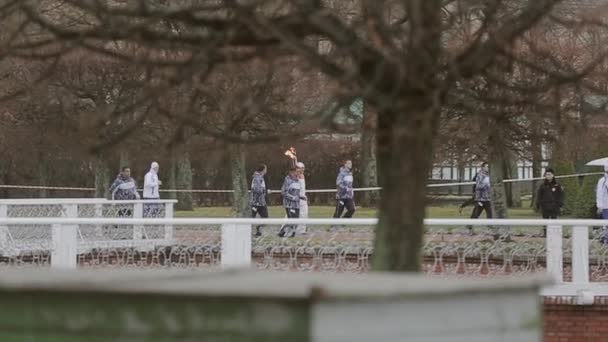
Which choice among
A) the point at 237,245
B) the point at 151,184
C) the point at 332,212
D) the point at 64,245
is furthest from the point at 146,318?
the point at 332,212

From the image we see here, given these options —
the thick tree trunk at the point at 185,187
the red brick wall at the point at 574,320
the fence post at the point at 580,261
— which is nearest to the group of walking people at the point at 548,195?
the fence post at the point at 580,261

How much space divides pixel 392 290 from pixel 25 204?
20140mm

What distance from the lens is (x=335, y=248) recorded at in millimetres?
16078

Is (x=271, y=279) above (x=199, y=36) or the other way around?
the other way around

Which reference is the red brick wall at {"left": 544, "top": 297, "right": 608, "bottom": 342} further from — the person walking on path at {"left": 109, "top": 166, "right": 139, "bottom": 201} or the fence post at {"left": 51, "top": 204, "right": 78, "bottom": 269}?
the person walking on path at {"left": 109, "top": 166, "right": 139, "bottom": 201}

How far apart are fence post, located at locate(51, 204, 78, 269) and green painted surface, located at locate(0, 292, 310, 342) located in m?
12.3

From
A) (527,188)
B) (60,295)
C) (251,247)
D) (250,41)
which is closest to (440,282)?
(60,295)

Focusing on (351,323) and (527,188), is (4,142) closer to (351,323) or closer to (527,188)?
(527,188)

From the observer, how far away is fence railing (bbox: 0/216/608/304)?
15023mm

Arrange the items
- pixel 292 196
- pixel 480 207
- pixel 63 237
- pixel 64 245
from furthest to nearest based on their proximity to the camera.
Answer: pixel 480 207
pixel 292 196
pixel 63 237
pixel 64 245

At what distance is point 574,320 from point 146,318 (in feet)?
35.3

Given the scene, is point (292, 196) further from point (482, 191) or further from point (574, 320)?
point (574, 320)

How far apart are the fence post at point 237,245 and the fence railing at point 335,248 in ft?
0.04

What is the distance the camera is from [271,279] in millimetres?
5012
